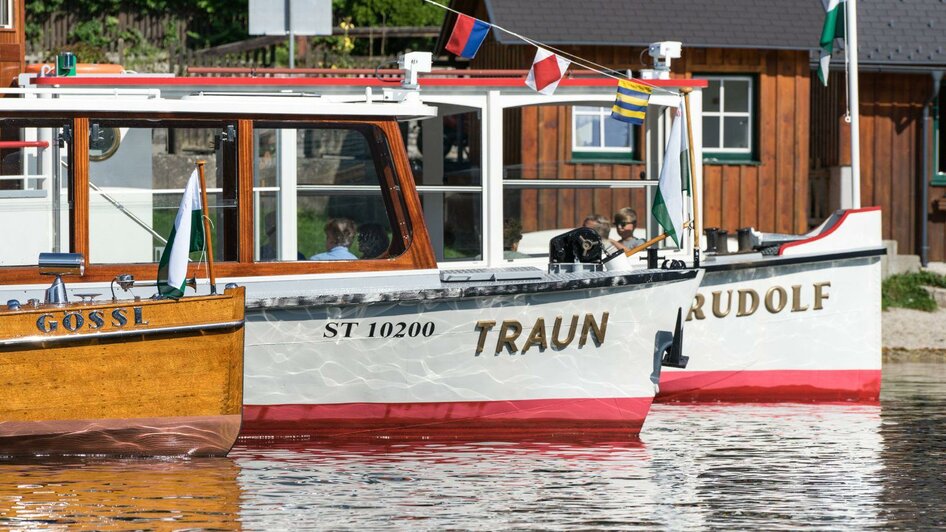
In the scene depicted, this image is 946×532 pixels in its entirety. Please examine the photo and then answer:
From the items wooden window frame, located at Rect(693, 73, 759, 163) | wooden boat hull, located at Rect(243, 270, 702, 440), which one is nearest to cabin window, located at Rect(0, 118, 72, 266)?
wooden boat hull, located at Rect(243, 270, 702, 440)

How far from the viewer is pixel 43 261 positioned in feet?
34.5

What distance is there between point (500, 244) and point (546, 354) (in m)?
1.92

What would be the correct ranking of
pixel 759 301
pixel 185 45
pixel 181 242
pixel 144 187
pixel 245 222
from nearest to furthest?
1. pixel 181 242
2. pixel 245 222
3. pixel 144 187
4. pixel 759 301
5. pixel 185 45

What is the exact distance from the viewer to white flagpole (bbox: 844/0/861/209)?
47.0ft

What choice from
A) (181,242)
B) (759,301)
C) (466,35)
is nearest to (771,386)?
(759,301)

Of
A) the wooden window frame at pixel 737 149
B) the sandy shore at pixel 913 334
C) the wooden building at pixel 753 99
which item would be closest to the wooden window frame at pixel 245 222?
the wooden building at pixel 753 99

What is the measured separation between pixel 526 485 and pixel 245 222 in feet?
9.20

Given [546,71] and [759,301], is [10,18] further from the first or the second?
[759,301]

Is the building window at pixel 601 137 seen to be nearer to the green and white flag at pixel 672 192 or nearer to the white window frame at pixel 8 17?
the green and white flag at pixel 672 192

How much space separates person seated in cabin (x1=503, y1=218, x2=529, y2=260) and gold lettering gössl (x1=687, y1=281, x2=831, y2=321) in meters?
1.57

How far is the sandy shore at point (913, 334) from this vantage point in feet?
60.8

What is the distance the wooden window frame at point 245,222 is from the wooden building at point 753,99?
5767 mm

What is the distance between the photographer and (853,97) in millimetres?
14555

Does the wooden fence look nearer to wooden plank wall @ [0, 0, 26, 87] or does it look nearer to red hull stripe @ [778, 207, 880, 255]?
wooden plank wall @ [0, 0, 26, 87]
